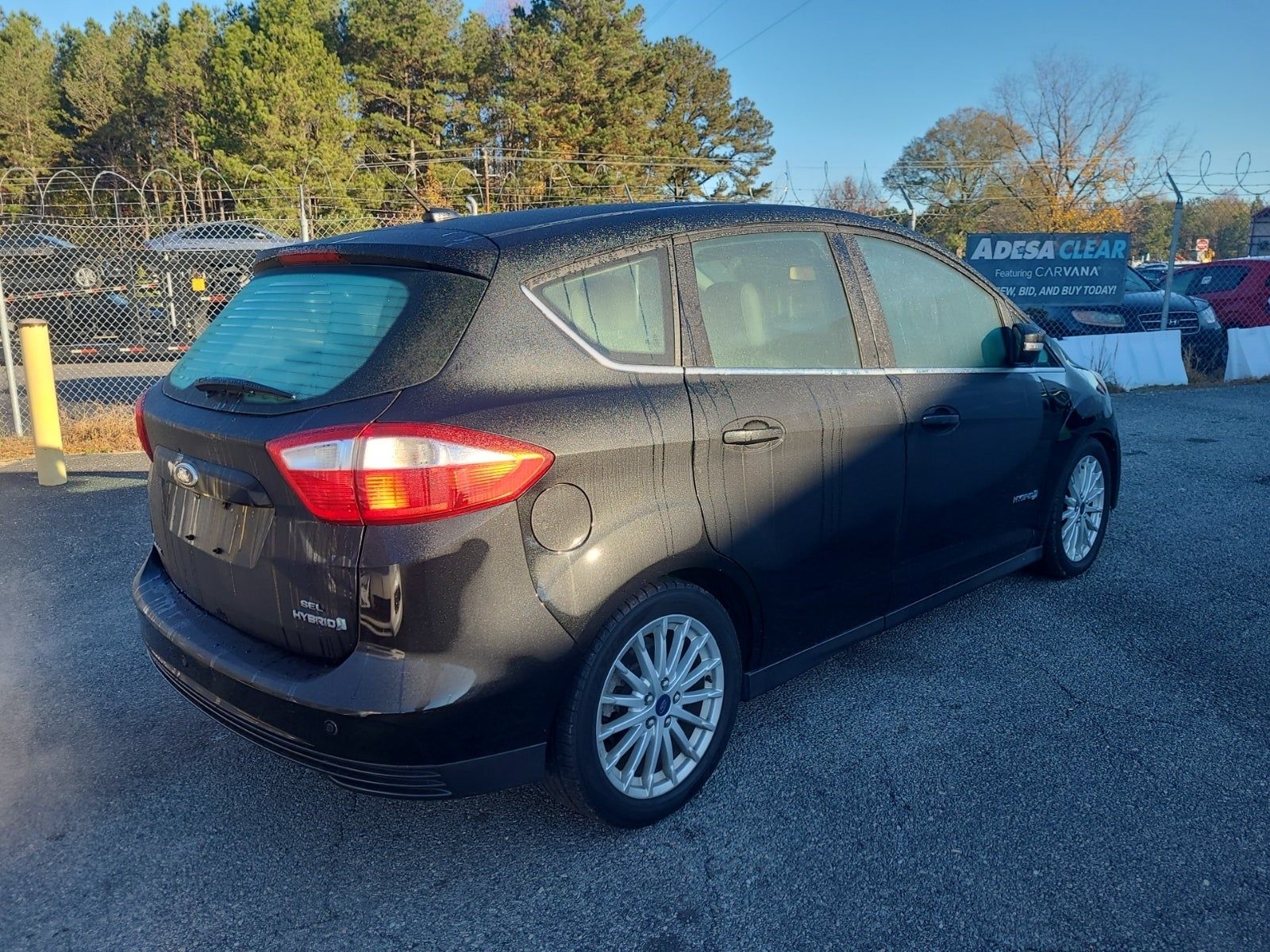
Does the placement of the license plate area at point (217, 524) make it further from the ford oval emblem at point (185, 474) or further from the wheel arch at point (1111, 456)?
the wheel arch at point (1111, 456)

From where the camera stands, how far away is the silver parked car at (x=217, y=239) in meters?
13.5

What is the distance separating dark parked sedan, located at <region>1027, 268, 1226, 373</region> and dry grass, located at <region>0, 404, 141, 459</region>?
34.4ft

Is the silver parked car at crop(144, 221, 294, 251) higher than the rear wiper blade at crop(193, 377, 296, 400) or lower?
higher

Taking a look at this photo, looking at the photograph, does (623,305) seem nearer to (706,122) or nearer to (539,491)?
(539,491)

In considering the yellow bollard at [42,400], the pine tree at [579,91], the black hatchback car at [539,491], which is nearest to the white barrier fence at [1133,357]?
the black hatchback car at [539,491]

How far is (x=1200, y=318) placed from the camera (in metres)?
12.8

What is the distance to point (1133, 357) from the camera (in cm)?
1177

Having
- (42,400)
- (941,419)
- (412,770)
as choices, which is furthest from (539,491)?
(42,400)

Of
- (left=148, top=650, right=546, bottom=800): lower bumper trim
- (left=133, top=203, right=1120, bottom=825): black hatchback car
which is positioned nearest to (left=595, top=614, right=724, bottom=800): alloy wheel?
(left=133, top=203, right=1120, bottom=825): black hatchback car

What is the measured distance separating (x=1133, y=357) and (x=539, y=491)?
11.5 m

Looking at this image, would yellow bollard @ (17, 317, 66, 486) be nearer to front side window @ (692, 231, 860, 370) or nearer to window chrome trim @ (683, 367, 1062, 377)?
front side window @ (692, 231, 860, 370)

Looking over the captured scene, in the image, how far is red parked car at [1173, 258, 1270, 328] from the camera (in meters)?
13.2

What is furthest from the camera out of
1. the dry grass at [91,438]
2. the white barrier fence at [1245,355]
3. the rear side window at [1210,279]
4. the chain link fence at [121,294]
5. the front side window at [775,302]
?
the rear side window at [1210,279]

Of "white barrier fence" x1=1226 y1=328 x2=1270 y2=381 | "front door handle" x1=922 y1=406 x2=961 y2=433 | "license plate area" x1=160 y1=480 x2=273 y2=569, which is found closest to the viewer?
"license plate area" x1=160 y1=480 x2=273 y2=569
